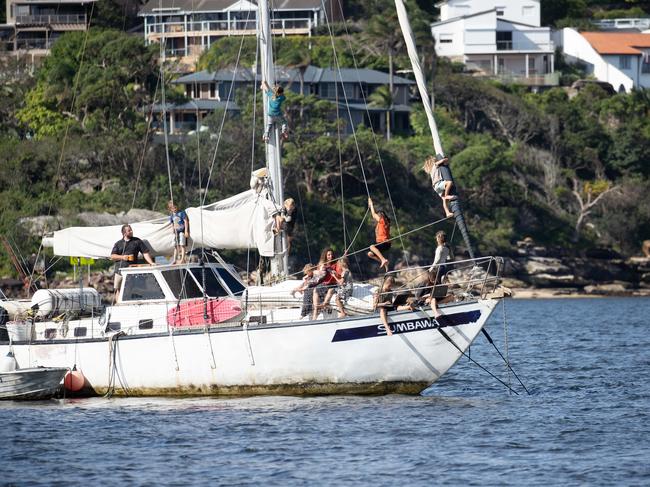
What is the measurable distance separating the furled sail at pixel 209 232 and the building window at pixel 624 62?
94162 mm

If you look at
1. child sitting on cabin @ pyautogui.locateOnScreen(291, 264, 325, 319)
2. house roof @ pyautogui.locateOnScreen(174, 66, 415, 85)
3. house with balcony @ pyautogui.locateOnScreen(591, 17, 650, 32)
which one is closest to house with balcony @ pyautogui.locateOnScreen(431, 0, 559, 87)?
house with balcony @ pyautogui.locateOnScreen(591, 17, 650, 32)

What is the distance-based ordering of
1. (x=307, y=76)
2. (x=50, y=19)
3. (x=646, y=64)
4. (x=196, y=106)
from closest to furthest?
(x=196, y=106), (x=307, y=76), (x=50, y=19), (x=646, y=64)

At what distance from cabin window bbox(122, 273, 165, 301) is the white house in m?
94.1

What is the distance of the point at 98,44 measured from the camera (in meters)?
91.0

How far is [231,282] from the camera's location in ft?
104

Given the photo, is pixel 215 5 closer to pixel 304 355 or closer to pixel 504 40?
pixel 504 40

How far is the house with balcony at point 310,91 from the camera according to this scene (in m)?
94.7

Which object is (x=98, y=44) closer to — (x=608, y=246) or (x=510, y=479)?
(x=608, y=246)

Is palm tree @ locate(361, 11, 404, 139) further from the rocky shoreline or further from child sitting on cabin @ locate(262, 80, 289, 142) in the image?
child sitting on cabin @ locate(262, 80, 289, 142)

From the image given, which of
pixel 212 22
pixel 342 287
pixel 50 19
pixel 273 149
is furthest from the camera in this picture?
pixel 50 19

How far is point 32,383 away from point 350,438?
9.41 meters

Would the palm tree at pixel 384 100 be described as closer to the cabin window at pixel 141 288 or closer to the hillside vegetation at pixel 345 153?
the hillside vegetation at pixel 345 153

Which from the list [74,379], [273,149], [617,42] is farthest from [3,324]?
[617,42]

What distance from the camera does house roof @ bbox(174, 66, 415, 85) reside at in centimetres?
9612
